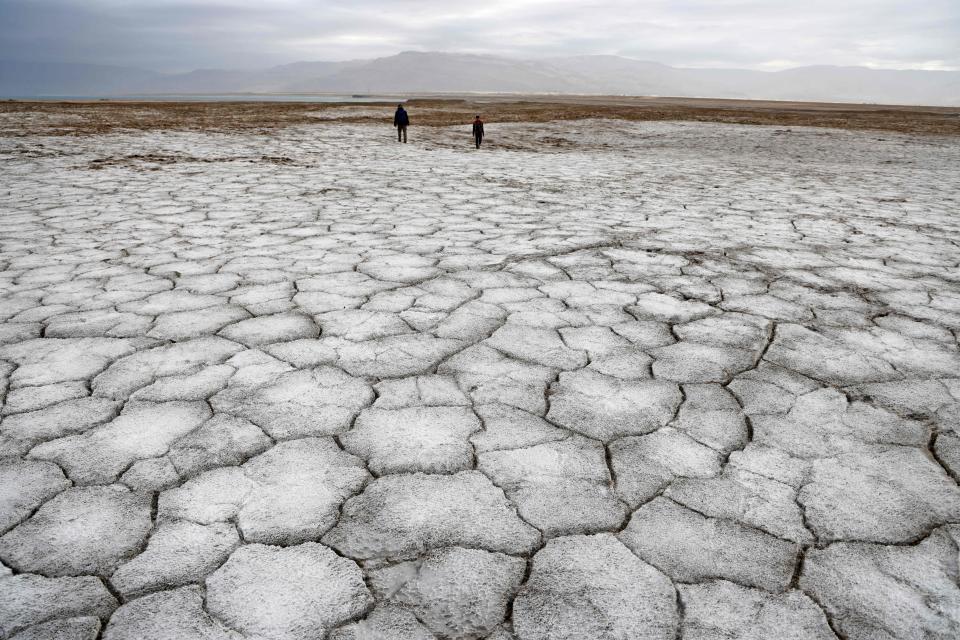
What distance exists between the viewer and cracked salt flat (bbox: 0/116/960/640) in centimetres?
113

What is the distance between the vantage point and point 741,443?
1627 mm

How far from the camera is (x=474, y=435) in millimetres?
1644

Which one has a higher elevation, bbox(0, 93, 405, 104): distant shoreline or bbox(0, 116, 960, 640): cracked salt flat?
bbox(0, 93, 405, 104): distant shoreline

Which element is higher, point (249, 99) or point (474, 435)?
point (249, 99)

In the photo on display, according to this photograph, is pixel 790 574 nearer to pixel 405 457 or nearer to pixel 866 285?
pixel 405 457

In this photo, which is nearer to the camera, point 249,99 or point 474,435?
point 474,435

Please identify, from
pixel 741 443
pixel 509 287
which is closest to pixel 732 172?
pixel 509 287

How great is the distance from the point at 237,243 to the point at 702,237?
2891 mm

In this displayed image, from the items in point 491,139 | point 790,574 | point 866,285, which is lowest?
point 790,574

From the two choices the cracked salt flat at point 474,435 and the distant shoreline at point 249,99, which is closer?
the cracked salt flat at point 474,435

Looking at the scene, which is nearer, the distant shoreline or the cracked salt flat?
the cracked salt flat

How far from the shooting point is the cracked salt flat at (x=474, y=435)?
1130 mm

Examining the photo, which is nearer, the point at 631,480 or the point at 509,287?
the point at 631,480

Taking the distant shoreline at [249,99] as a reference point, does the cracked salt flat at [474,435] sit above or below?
below
